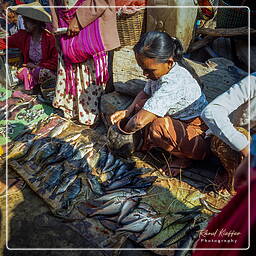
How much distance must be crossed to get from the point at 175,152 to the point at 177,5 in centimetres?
235

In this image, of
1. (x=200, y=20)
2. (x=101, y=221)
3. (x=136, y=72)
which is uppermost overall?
(x=200, y=20)

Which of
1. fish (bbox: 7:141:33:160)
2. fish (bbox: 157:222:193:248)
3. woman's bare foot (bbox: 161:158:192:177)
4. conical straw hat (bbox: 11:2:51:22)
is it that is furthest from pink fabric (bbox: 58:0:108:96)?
fish (bbox: 157:222:193:248)

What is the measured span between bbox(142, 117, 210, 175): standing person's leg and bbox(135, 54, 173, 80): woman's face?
49cm

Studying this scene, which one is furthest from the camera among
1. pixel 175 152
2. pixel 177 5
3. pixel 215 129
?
pixel 177 5

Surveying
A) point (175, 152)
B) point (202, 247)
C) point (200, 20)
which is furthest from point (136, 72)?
point (202, 247)

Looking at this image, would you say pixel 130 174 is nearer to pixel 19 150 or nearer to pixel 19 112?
pixel 19 150

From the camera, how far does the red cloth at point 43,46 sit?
5.66 metres

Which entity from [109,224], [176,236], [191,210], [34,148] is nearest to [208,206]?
[191,210]

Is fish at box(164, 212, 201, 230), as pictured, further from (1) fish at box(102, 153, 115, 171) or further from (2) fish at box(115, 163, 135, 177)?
(1) fish at box(102, 153, 115, 171)

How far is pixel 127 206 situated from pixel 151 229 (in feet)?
1.16

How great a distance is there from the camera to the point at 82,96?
4.85m

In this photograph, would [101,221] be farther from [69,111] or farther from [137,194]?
[69,111]

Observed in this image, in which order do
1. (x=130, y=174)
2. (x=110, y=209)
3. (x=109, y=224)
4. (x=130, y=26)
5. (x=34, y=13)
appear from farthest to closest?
(x=34, y=13), (x=130, y=26), (x=130, y=174), (x=110, y=209), (x=109, y=224)

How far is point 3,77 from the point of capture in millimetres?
6145
